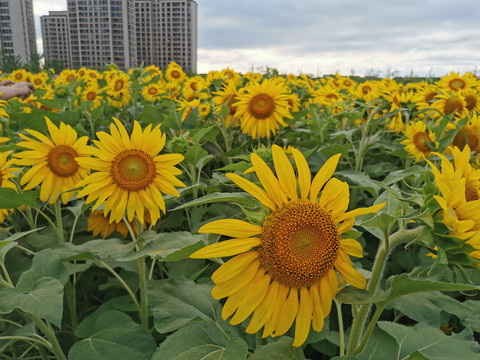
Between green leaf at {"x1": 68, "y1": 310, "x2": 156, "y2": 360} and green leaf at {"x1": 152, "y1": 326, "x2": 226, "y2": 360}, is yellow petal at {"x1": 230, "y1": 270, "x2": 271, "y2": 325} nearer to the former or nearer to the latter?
green leaf at {"x1": 152, "y1": 326, "x2": 226, "y2": 360}

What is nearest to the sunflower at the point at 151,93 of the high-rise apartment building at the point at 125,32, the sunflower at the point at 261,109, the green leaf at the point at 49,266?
the sunflower at the point at 261,109

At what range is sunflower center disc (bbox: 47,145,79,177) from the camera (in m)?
1.76

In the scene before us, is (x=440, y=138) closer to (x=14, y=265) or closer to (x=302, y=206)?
(x=302, y=206)

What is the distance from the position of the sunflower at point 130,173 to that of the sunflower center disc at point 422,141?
1747mm

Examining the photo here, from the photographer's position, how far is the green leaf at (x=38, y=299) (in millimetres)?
1063

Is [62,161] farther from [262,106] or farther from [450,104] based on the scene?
[450,104]

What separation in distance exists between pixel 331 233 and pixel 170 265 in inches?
44.5

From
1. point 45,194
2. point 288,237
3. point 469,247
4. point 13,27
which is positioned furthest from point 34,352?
point 13,27

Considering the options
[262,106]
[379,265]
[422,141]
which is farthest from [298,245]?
[262,106]

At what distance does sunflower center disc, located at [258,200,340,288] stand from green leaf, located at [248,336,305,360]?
188 mm

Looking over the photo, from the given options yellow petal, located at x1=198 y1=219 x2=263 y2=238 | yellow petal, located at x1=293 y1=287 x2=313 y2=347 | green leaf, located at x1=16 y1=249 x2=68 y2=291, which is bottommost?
green leaf, located at x1=16 y1=249 x2=68 y2=291

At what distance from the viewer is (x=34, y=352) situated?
2135 millimetres

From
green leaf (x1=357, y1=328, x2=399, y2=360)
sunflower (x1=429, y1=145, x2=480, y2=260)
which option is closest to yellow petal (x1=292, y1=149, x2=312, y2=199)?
sunflower (x1=429, y1=145, x2=480, y2=260)

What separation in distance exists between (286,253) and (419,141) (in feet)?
6.73
